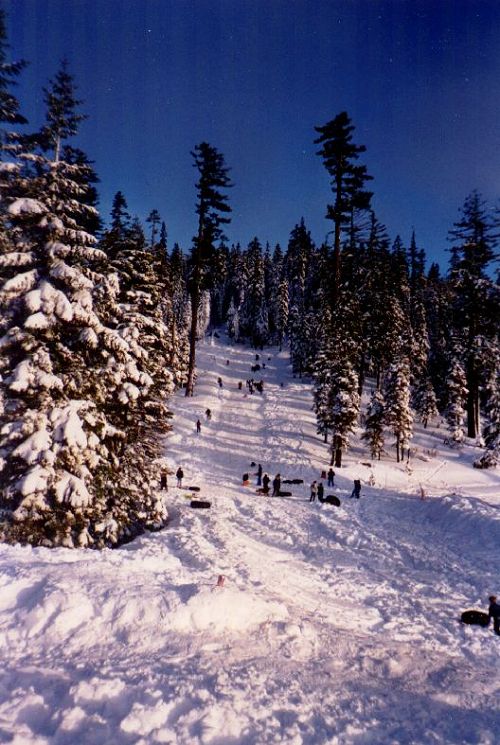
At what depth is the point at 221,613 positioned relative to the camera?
7812mm

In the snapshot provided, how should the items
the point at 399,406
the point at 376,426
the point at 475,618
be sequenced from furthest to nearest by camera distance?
the point at 399,406 < the point at 376,426 < the point at 475,618

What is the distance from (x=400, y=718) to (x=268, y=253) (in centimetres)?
11252

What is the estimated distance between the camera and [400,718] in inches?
236

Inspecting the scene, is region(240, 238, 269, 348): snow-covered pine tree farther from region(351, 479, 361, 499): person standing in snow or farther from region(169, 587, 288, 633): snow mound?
region(169, 587, 288, 633): snow mound

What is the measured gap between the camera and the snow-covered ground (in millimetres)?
5270

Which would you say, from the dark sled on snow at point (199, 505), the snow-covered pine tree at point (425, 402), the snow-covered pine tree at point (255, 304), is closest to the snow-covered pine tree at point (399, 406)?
the snow-covered pine tree at point (425, 402)

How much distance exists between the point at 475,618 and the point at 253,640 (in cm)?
605

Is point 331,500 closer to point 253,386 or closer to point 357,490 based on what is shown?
point 357,490

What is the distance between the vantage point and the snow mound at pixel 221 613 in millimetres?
7496

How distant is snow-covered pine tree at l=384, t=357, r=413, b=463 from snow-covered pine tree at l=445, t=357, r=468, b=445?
4.96 meters

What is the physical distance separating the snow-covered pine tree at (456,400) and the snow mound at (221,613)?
32480 millimetres

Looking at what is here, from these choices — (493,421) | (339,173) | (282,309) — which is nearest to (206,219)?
(339,173)

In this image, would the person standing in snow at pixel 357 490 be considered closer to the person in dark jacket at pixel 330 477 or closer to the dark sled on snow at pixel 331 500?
the dark sled on snow at pixel 331 500

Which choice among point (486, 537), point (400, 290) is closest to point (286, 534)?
point (486, 537)
